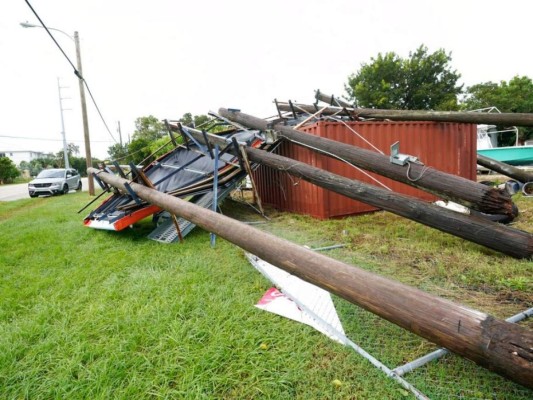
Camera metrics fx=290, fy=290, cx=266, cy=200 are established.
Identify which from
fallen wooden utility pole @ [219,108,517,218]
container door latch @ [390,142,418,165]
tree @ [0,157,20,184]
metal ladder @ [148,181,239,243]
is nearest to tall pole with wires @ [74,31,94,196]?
metal ladder @ [148,181,239,243]

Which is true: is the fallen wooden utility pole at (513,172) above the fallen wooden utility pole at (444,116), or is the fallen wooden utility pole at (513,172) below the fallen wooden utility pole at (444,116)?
below

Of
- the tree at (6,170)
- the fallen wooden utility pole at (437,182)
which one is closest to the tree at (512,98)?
the fallen wooden utility pole at (437,182)

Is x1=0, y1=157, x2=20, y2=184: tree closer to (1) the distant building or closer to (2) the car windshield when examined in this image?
(2) the car windshield

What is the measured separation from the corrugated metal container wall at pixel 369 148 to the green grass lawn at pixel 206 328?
1806 millimetres

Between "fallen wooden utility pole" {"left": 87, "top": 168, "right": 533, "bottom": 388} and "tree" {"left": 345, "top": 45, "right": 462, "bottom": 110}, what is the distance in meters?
25.8

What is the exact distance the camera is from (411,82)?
24.8 metres

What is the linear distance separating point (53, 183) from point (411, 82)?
2672cm

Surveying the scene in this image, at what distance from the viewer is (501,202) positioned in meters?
2.84

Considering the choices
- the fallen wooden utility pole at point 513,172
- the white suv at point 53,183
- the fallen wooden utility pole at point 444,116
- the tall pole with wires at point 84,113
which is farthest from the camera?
the white suv at point 53,183

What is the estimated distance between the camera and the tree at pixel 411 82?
79.8ft

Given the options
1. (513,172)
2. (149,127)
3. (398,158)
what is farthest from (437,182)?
(149,127)

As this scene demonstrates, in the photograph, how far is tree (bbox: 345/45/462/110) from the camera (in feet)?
79.8

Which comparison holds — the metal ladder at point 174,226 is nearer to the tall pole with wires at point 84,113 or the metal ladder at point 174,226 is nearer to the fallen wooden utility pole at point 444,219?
the fallen wooden utility pole at point 444,219

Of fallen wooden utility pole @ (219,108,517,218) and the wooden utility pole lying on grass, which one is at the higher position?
fallen wooden utility pole @ (219,108,517,218)
